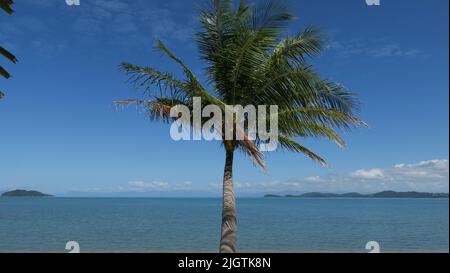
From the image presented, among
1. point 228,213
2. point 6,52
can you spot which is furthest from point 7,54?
point 228,213

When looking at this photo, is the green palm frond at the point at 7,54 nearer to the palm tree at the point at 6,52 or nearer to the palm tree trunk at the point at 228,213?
the palm tree at the point at 6,52

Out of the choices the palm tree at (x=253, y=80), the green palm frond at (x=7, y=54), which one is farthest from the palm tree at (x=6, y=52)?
the palm tree at (x=253, y=80)

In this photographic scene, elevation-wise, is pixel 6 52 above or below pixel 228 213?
above

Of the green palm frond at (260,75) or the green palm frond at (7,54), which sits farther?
the green palm frond at (260,75)

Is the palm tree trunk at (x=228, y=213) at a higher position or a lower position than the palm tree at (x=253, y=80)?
lower

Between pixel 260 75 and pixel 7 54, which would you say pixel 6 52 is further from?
pixel 260 75

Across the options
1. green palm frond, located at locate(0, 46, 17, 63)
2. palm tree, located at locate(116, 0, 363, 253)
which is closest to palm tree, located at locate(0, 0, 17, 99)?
green palm frond, located at locate(0, 46, 17, 63)

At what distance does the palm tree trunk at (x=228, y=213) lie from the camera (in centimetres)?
1028

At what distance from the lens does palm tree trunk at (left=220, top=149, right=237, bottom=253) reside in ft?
33.7

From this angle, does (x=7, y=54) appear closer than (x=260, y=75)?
Yes

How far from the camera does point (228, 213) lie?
34.9 feet

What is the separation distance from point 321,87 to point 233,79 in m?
2.42
